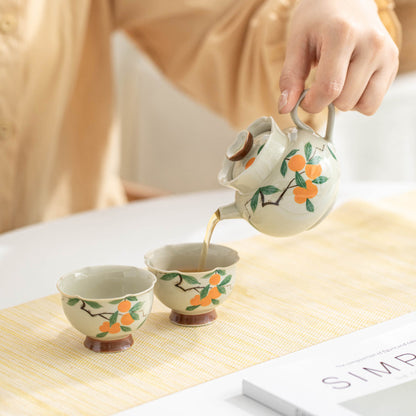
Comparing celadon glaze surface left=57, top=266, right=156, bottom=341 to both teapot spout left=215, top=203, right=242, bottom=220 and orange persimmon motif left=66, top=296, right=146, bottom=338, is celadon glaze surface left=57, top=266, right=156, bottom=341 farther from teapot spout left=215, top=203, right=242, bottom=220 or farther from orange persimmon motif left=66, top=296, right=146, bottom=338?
teapot spout left=215, top=203, right=242, bottom=220

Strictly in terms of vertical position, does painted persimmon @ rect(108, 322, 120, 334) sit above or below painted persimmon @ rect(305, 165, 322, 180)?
below

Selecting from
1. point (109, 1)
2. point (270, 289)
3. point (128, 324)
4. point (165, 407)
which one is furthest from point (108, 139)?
point (165, 407)

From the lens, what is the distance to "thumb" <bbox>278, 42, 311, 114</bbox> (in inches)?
34.4

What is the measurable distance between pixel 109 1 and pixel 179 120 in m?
0.99

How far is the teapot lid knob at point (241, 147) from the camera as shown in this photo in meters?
0.82

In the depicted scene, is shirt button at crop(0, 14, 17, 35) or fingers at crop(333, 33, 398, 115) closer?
fingers at crop(333, 33, 398, 115)

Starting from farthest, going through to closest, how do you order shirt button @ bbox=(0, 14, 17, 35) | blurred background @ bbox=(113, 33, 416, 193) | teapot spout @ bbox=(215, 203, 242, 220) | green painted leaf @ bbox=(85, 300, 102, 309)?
blurred background @ bbox=(113, 33, 416, 193), shirt button @ bbox=(0, 14, 17, 35), teapot spout @ bbox=(215, 203, 242, 220), green painted leaf @ bbox=(85, 300, 102, 309)

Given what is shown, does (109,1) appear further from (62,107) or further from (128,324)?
(128,324)

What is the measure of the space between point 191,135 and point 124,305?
1784 mm

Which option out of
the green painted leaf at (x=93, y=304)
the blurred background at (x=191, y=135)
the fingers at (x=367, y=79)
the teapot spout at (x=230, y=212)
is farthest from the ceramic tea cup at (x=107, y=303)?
the blurred background at (x=191, y=135)

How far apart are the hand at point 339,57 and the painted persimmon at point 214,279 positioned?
0.21 meters

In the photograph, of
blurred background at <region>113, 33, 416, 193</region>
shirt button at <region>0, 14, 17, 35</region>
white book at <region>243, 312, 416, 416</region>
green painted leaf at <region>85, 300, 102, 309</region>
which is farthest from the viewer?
blurred background at <region>113, 33, 416, 193</region>

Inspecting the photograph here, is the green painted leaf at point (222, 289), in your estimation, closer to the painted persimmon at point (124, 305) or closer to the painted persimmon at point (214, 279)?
the painted persimmon at point (214, 279)

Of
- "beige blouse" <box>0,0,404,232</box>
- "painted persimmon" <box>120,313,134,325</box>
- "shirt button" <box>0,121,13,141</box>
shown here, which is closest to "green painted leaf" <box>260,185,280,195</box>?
"painted persimmon" <box>120,313,134,325</box>
